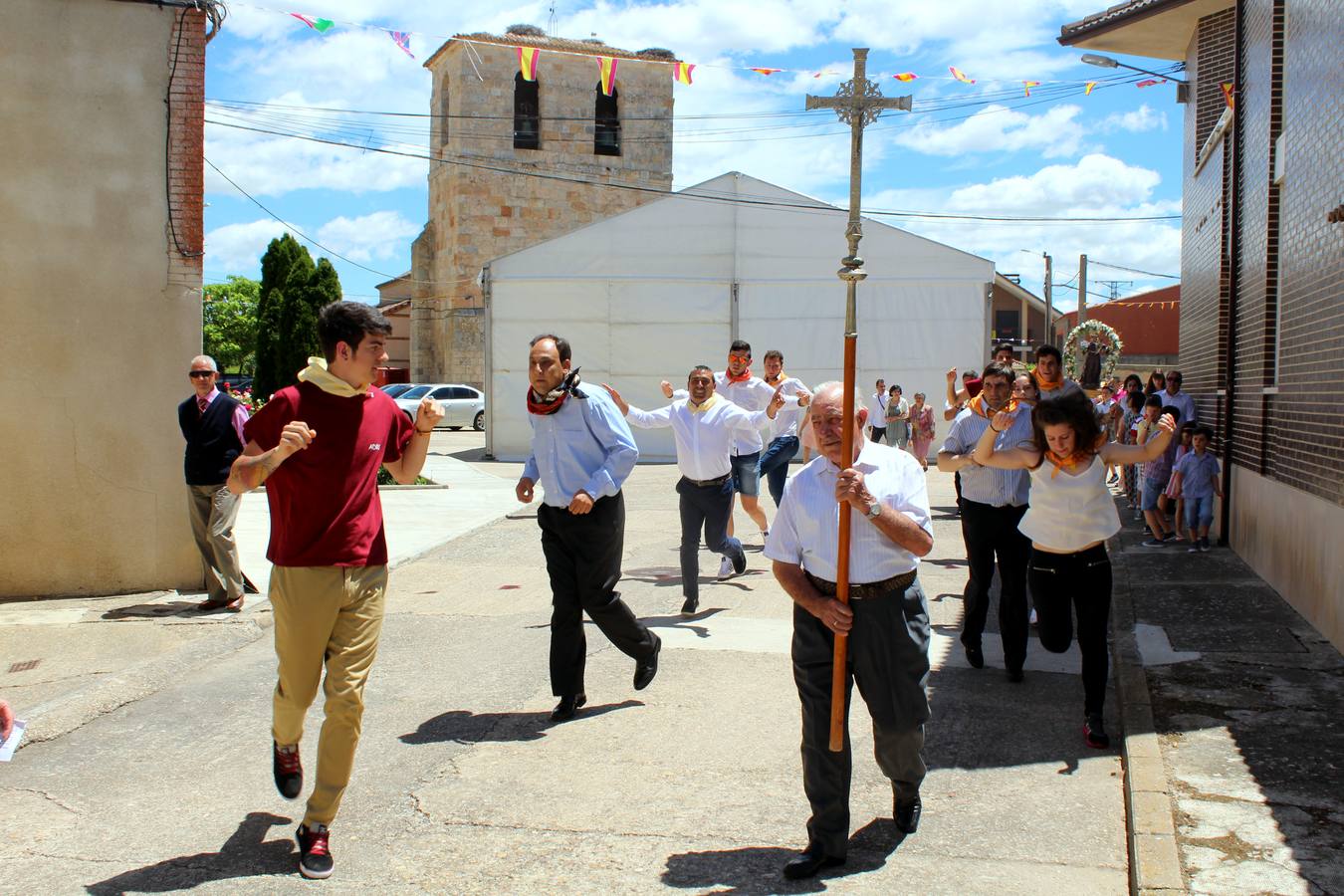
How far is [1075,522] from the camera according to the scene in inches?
232

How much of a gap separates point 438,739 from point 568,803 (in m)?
1.13

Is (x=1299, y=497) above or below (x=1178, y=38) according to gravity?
below

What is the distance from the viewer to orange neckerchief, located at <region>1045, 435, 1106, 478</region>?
234 inches

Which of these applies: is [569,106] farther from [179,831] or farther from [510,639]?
[179,831]

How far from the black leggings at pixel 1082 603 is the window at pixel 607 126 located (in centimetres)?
4064

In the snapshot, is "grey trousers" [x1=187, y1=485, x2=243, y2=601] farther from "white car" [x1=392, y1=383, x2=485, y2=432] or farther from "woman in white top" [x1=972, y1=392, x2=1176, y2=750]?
"white car" [x1=392, y1=383, x2=485, y2=432]

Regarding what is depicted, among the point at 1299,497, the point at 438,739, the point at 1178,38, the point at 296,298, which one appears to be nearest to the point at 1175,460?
the point at 1299,497

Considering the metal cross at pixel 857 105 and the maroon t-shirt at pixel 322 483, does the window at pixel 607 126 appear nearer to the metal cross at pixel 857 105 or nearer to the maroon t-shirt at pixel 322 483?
the metal cross at pixel 857 105

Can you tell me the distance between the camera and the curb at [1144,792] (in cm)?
420

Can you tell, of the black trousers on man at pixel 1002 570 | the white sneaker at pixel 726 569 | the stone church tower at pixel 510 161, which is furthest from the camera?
the stone church tower at pixel 510 161

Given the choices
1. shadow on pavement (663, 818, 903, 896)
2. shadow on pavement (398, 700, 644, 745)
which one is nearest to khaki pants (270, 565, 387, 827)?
shadow on pavement (663, 818, 903, 896)

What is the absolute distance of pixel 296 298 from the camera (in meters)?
27.5

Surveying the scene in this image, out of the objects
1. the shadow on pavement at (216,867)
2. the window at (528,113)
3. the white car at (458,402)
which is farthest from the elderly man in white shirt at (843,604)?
the window at (528,113)

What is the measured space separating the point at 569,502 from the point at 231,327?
75.9m
